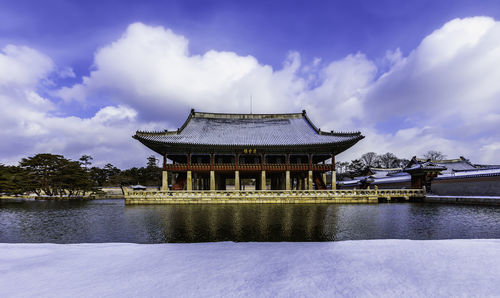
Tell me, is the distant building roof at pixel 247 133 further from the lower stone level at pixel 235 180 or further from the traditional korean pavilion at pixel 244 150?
the lower stone level at pixel 235 180

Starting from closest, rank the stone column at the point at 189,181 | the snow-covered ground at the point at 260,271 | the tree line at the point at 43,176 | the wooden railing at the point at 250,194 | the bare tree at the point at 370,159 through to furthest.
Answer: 1. the snow-covered ground at the point at 260,271
2. the wooden railing at the point at 250,194
3. the stone column at the point at 189,181
4. the tree line at the point at 43,176
5. the bare tree at the point at 370,159

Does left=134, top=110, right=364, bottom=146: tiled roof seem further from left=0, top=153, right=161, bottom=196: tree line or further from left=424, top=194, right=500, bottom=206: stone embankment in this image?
left=0, top=153, right=161, bottom=196: tree line

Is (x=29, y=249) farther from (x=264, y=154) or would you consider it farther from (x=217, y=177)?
(x=217, y=177)

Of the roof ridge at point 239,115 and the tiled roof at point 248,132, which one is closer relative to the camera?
the tiled roof at point 248,132

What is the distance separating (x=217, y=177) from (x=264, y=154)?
9361 mm

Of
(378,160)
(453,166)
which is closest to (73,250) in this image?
(453,166)

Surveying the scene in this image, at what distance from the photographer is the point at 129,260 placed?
4.15 metres

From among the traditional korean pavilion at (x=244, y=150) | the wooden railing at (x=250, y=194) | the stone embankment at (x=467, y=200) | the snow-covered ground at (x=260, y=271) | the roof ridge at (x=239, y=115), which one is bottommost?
the stone embankment at (x=467, y=200)

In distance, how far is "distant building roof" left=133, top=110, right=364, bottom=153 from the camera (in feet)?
88.5

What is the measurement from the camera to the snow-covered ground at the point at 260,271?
2.69 metres

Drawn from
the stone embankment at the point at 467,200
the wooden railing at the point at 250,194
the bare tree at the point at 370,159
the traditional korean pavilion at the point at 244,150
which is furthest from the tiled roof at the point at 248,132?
the bare tree at the point at 370,159

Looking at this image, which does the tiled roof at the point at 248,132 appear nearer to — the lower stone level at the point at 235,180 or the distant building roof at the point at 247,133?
the distant building roof at the point at 247,133

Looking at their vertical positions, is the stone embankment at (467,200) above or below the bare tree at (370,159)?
below

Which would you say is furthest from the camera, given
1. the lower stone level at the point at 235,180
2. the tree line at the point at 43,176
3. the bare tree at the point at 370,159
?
the bare tree at the point at 370,159
